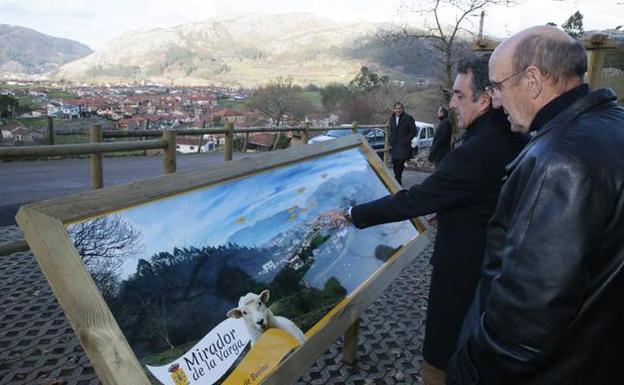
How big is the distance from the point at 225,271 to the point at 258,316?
0.21m

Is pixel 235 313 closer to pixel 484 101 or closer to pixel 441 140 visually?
pixel 484 101

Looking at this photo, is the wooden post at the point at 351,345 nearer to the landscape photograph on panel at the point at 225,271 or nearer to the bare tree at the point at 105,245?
the landscape photograph on panel at the point at 225,271

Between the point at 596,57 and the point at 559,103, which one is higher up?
the point at 596,57

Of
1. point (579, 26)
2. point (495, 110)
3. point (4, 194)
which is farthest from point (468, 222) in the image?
point (579, 26)

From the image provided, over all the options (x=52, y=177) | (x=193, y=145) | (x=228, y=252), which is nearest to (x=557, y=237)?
(x=228, y=252)

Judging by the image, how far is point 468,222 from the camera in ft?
6.35

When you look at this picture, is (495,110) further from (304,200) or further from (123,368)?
(123,368)

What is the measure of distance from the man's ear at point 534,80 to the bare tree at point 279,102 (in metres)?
49.1

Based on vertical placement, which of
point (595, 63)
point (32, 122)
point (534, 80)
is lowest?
point (32, 122)

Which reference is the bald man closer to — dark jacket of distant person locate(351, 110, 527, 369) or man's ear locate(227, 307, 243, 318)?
dark jacket of distant person locate(351, 110, 527, 369)

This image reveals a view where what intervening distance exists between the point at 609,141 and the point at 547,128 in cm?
14

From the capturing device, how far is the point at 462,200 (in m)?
1.88

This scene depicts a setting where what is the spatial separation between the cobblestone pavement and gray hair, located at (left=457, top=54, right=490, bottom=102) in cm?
200

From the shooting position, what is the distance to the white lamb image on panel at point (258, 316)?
1.64 metres
